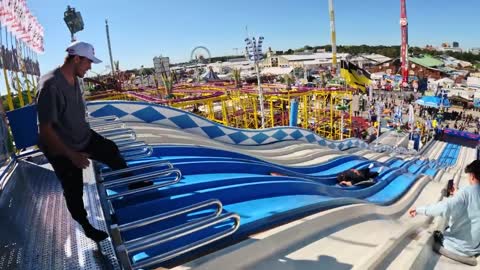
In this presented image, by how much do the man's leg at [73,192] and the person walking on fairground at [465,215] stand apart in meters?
3.01

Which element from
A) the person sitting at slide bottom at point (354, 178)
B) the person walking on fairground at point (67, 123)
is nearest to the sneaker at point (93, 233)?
the person walking on fairground at point (67, 123)

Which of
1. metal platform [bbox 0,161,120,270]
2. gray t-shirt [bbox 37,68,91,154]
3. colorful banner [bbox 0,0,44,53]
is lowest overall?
metal platform [bbox 0,161,120,270]

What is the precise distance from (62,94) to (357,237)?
2889 millimetres

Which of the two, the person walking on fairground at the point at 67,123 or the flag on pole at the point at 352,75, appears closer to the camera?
the person walking on fairground at the point at 67,123

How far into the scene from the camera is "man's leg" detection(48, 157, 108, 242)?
192cm

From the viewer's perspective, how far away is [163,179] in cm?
353

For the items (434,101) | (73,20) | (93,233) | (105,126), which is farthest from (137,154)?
(434,101)

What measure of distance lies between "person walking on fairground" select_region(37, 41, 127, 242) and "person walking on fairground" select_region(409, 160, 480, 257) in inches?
119

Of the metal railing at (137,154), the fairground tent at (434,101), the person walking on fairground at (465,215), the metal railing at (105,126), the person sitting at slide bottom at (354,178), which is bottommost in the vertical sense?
the fairground tent at (434,101)

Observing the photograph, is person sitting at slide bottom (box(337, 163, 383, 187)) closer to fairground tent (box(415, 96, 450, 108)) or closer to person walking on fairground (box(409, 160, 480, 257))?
person walking on fairground (box(409, 160, 480, 257))

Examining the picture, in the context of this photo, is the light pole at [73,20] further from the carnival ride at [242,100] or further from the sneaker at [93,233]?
the sneaker at [93,233]

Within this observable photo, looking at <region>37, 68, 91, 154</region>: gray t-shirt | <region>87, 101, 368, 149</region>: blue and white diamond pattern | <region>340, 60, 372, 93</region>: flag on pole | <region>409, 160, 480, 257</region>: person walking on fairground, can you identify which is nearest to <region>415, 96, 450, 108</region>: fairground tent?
<region>340, 60, 372, 93</region>: flag on pole

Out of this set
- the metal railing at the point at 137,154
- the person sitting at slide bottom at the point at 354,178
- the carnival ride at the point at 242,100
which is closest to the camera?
the metal railing at the point at 137,154

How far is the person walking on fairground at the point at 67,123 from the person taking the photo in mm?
1878
